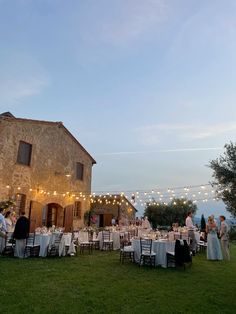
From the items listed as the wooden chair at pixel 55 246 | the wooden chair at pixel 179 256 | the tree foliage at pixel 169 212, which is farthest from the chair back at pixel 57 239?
the tree foliage at pixel 169 212

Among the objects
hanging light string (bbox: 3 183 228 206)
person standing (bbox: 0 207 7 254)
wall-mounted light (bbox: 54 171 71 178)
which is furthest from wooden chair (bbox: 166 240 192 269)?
wall-mounted light (bbox: 54 171 71 178)

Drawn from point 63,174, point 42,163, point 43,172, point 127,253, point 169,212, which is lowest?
point 127,253

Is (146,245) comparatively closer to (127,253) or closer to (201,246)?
(127,253)

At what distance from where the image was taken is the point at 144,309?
4.33 meters

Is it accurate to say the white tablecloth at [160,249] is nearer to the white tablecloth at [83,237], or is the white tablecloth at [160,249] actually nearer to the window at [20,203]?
the white tablecloth at [83,237]

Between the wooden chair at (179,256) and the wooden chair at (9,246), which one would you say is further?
the wooden chair at (9,246)

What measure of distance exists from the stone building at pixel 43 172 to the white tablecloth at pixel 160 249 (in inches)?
311

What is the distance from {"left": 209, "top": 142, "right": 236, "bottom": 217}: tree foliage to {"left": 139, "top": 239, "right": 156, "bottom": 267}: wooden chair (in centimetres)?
360

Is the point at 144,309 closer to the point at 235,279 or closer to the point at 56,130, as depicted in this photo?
the point at 235,279

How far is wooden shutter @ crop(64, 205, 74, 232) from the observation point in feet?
56.7

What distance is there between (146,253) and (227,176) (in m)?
4.02

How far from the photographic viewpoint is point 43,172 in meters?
16.1

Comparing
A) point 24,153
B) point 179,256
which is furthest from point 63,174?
point 179,256

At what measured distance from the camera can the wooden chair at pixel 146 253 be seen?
8070mm
